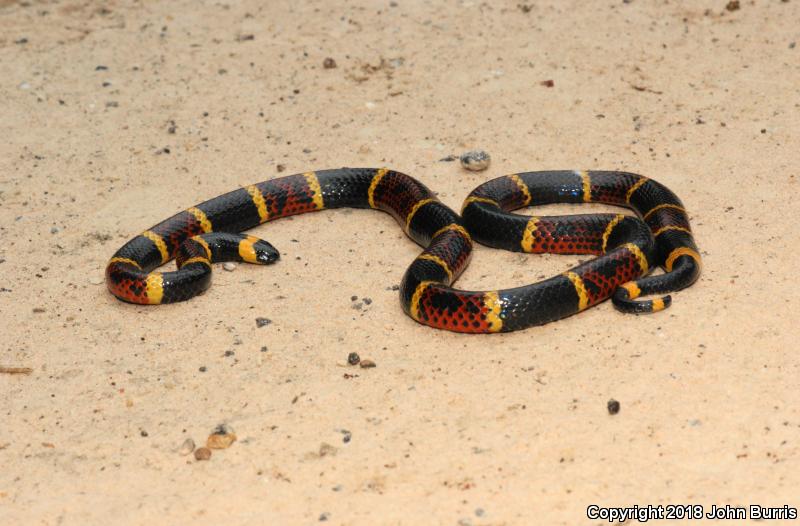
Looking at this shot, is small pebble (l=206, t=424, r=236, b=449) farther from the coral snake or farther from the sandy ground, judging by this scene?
the coral snake

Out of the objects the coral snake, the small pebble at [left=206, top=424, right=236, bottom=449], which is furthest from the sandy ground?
the coral snake

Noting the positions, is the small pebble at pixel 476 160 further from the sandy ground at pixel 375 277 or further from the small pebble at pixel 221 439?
the small pebble at pixel 221 439

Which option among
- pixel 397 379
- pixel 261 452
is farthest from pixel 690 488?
pixel 261 452

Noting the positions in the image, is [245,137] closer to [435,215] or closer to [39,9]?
[435,215]

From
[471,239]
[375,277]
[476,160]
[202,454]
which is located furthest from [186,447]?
[476,160]

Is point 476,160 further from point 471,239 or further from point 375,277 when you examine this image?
point 375,277

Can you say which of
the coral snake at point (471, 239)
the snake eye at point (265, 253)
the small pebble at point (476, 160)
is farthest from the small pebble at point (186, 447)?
the small pebble at point (476, 160)
